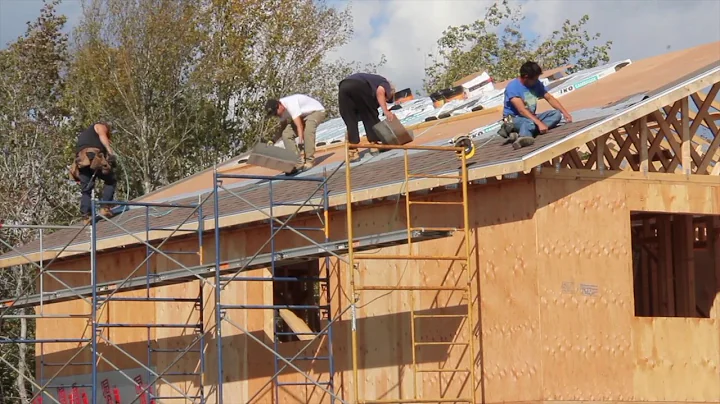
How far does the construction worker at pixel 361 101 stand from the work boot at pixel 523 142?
2.68m

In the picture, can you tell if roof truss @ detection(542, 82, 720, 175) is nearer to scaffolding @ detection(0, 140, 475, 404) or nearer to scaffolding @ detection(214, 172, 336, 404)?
scaffolding @ detection(0, 140, 475, 404)

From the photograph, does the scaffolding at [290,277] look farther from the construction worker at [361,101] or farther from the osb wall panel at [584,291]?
the osb wall panel at [584,291]

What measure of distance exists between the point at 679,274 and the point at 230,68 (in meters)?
22.7

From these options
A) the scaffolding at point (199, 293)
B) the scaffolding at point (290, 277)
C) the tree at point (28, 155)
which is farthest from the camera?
the tree at point (28, 155)

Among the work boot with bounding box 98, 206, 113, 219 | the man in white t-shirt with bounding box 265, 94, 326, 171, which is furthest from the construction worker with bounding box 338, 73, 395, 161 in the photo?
the work boot with bounding box 98, 206, 113, 219

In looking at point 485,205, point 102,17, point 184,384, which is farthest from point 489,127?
point 102,17

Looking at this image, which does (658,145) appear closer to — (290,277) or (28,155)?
(290,277)

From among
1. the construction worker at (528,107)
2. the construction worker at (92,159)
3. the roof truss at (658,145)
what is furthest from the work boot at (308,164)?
the roof truss at (658,145)

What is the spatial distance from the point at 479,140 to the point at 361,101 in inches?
74.6

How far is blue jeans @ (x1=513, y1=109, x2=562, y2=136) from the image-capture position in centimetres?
1492

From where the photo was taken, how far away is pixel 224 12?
129 ft

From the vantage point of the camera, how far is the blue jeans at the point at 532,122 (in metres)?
14.9

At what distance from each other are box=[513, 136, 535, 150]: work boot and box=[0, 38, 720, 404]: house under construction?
4.2 inches

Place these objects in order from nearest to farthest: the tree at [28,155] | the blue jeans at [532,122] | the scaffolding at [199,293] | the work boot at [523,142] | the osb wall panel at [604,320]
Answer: the osb wall panel at [604,320], the work boot at [523,142], the blue jeans at [532,122], the scaffolding at [199,293], the tree at [28,155]
